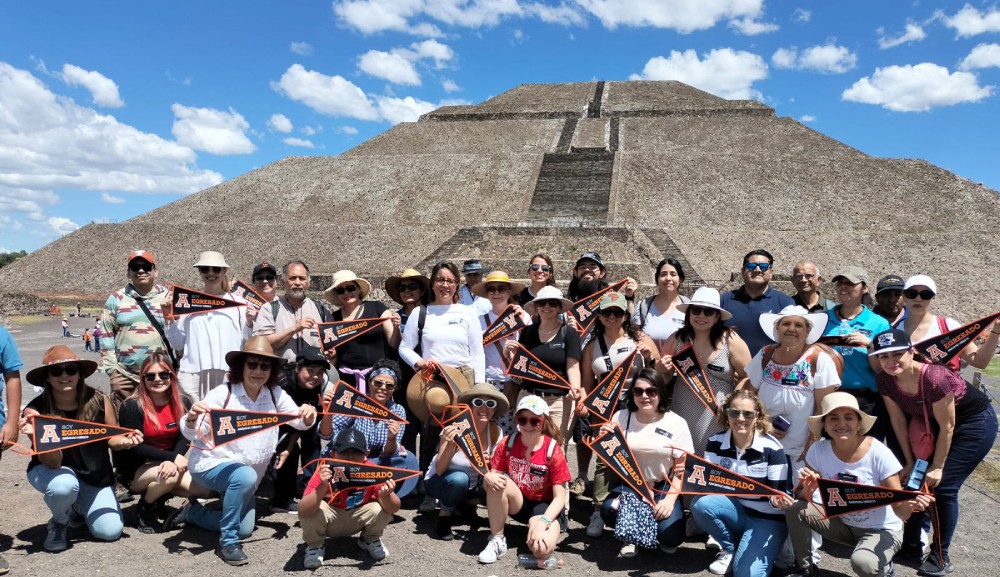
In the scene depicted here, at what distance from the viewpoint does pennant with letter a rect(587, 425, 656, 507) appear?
5.01 metres

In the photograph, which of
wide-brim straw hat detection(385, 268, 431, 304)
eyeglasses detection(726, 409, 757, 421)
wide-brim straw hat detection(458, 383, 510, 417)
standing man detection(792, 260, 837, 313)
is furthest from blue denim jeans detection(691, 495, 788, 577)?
wide-brim straw hat detection(385, 268, 431, 304)

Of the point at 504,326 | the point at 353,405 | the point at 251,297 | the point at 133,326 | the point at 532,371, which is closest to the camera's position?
the point at 353,405

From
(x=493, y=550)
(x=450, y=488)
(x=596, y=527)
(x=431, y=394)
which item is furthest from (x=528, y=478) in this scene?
(x=431, y=394)

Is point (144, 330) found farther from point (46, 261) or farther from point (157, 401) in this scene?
point (46, 261)

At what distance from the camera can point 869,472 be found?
4.53 m

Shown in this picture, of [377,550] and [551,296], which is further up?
[551,296]

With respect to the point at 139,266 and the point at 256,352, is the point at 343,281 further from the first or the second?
the point at 139,266

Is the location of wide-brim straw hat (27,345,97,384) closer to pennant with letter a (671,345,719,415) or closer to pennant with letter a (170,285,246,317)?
pennant with letter a (170,285,246,317)

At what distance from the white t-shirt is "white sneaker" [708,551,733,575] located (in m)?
0.76

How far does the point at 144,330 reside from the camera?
20.7 ft

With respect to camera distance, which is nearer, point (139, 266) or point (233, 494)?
point (233, 494)

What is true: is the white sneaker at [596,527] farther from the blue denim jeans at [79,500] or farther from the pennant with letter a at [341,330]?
the blue denim jeans at [79,500]

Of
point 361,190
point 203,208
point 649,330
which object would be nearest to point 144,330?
point 649,330

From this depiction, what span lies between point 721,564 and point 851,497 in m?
1.03
